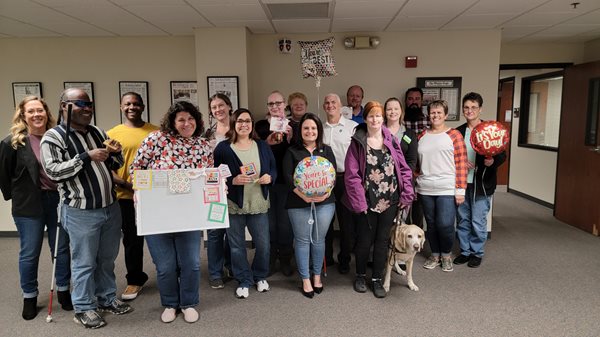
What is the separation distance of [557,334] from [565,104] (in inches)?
151

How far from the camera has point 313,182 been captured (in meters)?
2.75

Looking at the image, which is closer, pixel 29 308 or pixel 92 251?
pixel 92 251

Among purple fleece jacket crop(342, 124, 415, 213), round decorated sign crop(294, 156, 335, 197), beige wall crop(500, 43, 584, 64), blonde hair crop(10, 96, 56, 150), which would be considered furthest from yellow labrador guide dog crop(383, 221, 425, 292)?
beige wall crop(500, 43, 584, 64)

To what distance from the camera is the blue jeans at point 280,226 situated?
3.39 meters

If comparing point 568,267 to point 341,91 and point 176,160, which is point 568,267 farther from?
point 176,160

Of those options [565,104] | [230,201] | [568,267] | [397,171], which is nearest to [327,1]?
[397,171]

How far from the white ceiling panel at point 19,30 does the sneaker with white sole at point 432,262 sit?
478 centimetres

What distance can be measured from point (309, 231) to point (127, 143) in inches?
60.3

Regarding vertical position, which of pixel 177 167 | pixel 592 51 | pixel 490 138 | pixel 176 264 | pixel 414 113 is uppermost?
pixel 592 51

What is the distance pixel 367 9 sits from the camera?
358 centimetres

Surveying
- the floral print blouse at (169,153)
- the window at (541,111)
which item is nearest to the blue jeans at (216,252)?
the floral print blouse at (169,153)

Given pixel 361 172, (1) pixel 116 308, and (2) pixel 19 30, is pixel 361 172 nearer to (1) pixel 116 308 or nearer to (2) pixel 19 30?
(1) pixel 116 308

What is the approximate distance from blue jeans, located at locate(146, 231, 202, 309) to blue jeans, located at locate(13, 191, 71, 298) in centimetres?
81

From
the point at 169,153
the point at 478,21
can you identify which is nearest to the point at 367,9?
the point at 478,21
